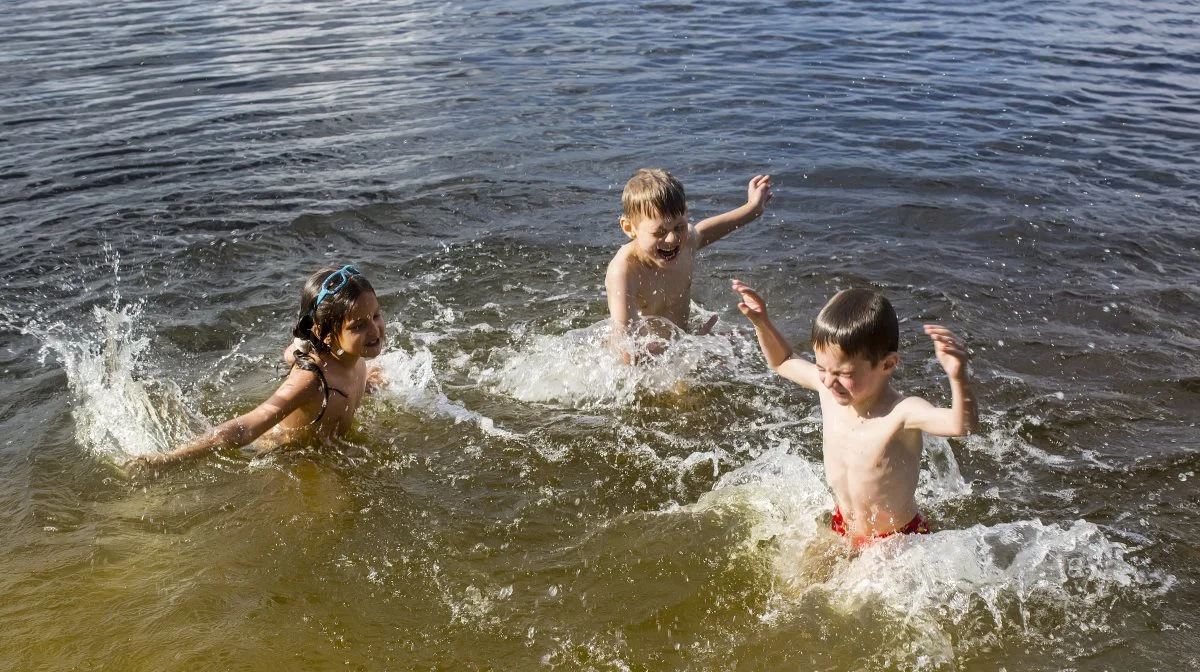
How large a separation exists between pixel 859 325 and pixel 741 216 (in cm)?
257

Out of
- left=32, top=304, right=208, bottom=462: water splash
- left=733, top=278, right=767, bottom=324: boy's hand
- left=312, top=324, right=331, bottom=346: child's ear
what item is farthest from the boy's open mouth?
left=32, top=304, right=208, bottom=462: water splash

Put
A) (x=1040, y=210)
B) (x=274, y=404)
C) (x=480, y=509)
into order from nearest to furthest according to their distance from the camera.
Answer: (x=480, y=509)
(x=274, y=404)
(x=1040, y=210)

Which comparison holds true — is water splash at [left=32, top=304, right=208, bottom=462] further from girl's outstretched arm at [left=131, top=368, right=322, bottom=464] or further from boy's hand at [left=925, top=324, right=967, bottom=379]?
boy's hand at [left=925, top=324, right=967, bottom=379]

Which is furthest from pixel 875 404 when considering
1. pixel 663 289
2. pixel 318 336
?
pixel 318 336

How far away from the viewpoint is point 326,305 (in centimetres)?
Result: 512

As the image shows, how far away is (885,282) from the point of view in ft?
23.3

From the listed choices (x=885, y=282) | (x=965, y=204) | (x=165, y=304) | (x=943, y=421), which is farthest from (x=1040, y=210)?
(x=165, y=304)

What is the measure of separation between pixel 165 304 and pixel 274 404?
8.05ft

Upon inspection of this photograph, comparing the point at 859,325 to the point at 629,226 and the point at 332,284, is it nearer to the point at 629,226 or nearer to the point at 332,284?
the point at 629,226

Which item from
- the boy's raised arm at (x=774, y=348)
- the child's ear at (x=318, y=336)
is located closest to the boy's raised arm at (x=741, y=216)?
the boy's raised arm at (x=774, y=348)

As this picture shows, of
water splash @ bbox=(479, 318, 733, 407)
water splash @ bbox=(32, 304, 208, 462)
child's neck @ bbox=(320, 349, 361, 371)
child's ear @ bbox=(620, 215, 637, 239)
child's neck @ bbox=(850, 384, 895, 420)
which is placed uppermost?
child's ear @ bbox=(620, 215, 637, 239)

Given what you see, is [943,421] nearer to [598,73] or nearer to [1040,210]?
[1040,210]

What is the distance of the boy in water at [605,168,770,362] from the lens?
575 centimetres

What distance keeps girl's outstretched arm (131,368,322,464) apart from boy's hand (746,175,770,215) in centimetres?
291
